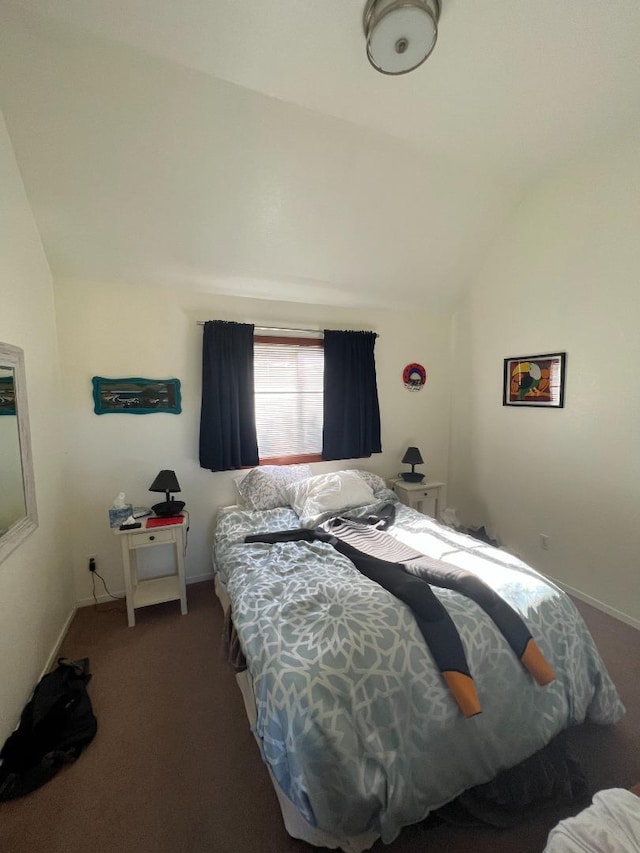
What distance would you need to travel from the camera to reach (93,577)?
2496 millimetres

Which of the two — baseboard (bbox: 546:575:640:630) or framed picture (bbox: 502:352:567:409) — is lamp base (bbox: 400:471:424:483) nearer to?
framed picture (bbox: 502:352:567:409)

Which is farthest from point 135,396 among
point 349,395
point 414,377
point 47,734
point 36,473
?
point 414,377

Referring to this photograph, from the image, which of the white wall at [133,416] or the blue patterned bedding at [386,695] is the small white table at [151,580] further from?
the blue patterned bedding at [386,695]

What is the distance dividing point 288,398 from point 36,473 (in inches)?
70.8

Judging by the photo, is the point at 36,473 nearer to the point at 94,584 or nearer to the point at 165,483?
the point at 165,483

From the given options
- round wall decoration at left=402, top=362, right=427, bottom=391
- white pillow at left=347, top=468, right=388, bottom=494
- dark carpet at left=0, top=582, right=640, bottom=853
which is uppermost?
round wall decoration at left=402, top=362, right=427, bottom=391

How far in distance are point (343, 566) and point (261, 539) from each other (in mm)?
570

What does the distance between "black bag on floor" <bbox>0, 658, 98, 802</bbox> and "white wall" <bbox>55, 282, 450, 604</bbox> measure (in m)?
0.93

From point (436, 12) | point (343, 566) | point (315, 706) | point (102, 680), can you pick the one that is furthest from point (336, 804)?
point (436, 12)

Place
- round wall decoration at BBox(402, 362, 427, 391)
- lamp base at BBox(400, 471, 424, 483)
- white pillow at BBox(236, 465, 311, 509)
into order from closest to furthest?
white pillow at BBox(236, 465, 311, 509)
lamp base at BBox(400, 471, 424, 483)
round wall decoration at BBox(402, 362, 427, 391)

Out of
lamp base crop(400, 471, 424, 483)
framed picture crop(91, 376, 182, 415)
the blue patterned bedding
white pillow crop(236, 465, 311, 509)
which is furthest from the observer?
lamp base crop(400, 471, 424, 483)

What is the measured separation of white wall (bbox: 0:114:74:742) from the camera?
151 centimetres

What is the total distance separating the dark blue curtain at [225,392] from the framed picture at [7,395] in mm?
1147

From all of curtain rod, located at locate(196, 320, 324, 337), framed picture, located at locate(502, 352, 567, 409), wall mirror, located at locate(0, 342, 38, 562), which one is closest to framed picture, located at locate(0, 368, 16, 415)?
wall mirror, located at locate(0, 342, 38, 562)
